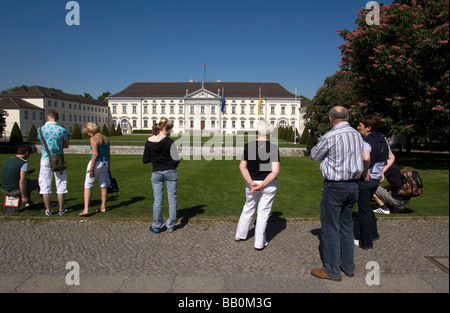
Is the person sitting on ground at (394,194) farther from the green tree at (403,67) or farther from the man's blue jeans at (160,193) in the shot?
the green tree at (403,67)

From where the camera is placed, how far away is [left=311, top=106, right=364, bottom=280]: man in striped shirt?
149 inches

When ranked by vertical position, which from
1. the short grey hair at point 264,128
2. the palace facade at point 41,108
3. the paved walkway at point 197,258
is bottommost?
the paved walkway at point 197,258

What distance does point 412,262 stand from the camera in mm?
4191

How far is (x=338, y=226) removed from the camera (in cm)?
391

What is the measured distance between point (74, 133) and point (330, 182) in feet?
176

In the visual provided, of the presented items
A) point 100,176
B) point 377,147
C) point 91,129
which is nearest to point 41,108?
point 100,176

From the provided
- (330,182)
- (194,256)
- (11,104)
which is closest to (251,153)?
(330,182)

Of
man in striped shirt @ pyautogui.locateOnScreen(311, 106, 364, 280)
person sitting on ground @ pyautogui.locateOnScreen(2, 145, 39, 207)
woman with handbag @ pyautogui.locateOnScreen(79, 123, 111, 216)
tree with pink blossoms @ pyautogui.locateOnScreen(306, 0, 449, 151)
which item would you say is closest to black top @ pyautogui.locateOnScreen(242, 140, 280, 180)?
man in striped shirt @ pyautogui.locateOnScreen(311, 106, 364, 280)

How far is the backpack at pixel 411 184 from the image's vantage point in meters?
6.41

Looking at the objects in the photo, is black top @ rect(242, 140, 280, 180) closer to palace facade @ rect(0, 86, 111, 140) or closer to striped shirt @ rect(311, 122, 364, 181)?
striped shirt @ rect(311, 122, 364, 181)

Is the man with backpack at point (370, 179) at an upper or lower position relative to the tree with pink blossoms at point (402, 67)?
lower

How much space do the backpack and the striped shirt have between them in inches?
137

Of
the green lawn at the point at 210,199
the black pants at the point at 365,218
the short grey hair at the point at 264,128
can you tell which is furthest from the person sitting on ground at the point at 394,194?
the short grey hair at the point at 264,128
